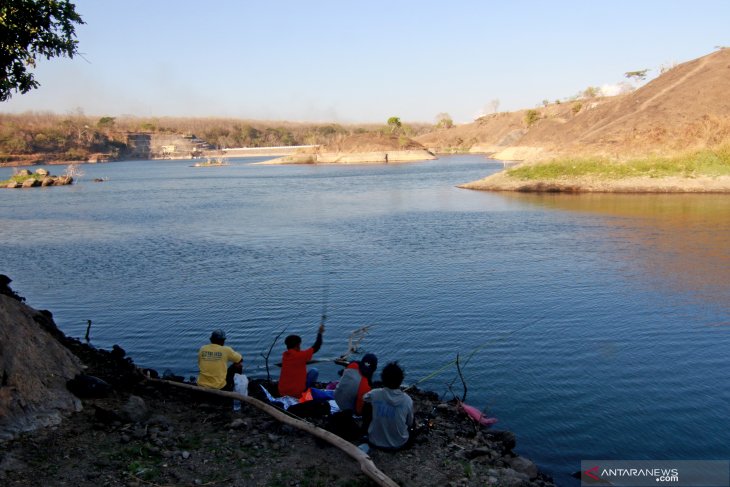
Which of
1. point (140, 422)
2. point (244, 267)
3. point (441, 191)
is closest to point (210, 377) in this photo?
point (140, 422)

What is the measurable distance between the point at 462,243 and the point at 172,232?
1650 centimetres

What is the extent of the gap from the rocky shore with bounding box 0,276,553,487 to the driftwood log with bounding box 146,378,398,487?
102 millimetres

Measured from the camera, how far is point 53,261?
86.9 feet

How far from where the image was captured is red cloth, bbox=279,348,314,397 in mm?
9891

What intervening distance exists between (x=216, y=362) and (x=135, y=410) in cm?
146

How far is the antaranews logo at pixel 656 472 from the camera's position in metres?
8.32

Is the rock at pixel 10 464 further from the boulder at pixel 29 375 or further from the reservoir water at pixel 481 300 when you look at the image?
the reservoir water at pixel 481 300

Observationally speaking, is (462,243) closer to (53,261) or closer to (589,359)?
(589,359)

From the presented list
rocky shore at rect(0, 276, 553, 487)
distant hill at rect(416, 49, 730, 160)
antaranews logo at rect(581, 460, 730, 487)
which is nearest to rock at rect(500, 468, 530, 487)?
rocky shore at rect(0, 276, 553, 487)

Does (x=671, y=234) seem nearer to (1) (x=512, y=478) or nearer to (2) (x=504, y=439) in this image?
(2) (x=504, y=439)

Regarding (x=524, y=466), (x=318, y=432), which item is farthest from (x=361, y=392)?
(x=524, y=466)

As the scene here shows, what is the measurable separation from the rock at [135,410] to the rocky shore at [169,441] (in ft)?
0.05

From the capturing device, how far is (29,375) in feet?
29.1

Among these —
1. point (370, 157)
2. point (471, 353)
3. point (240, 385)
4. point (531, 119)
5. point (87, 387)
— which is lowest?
point (471, 353)
